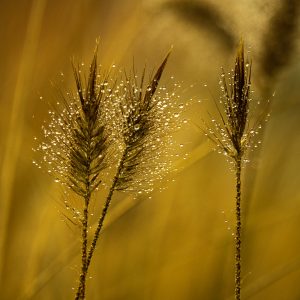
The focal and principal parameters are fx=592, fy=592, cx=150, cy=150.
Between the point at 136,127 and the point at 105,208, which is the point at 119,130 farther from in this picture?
the point at 105,208

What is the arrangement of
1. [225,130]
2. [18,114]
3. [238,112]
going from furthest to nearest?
[18,114], [225,130], [238,112]

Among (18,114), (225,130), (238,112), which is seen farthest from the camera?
(18,114)

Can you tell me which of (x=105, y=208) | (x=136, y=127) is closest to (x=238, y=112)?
(x=136, y=127)

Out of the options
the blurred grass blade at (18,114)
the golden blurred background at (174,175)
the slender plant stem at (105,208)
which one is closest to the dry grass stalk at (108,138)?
the slender plant stem at (105,208)

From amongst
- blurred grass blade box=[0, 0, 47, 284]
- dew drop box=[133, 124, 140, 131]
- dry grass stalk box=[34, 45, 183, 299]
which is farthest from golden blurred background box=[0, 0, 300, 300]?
dew drop box=[133, 124, 140, 131]

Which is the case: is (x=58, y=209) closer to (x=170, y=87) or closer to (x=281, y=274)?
(x=170, y=87)

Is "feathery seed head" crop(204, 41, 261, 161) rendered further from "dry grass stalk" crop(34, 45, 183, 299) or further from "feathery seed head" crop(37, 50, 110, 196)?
"feathery seed head" crop(37, 50, 110, 196)

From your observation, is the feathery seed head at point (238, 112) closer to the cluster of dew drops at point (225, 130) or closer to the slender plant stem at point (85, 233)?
the cluster of dew drops at point (225, 130)

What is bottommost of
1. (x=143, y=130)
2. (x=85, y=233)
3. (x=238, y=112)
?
(x=85, y=233)
